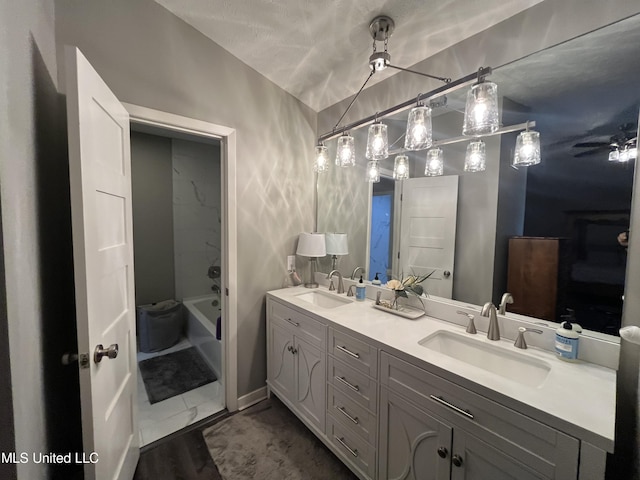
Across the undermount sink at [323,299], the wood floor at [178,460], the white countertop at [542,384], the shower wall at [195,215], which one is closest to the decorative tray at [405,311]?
the white countertop at [542,384]

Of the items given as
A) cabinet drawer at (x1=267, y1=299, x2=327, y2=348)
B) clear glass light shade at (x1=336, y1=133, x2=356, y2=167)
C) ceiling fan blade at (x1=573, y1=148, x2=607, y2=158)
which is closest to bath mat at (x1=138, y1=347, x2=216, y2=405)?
cabinet drawer at (x1=267, y1=299, x2=327, y2=348)

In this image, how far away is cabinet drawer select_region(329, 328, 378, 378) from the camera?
1.29 metres

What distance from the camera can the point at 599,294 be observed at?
3.60 feet

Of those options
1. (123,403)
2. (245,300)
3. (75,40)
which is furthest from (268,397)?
(75,40)

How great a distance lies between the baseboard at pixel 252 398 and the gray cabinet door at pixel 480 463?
155 cm

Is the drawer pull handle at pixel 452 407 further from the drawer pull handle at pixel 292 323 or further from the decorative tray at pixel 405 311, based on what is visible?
the drawer pull handle at pixel 292 323

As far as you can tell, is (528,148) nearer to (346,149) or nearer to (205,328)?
(346,149)

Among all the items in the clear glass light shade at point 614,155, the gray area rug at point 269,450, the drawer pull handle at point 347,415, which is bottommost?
the gray area rug at point 269,450

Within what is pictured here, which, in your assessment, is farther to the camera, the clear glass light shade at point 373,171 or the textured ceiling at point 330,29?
the clear glass light shade at point 373,171

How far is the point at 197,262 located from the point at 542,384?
3.44m

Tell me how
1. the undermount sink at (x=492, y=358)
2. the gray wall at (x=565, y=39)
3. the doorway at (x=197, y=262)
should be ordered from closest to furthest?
the gray wall at (x=565, y=39)
the undermount sink at (x=492, y=358)
the doorway at (x=197, y=262)

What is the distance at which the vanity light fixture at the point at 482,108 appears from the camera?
3.43ft

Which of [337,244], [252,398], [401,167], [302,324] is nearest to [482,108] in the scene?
[401,167]

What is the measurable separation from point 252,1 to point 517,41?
133 cm
